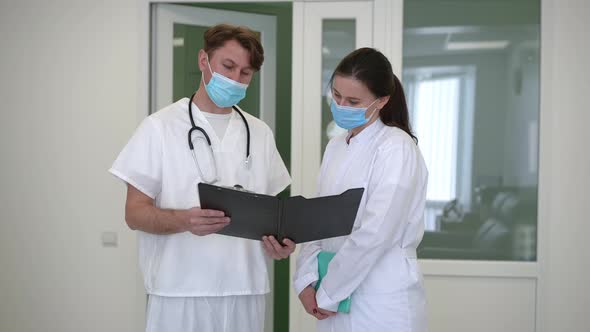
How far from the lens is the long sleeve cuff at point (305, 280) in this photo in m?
1.77

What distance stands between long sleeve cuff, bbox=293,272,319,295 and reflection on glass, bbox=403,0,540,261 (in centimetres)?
133

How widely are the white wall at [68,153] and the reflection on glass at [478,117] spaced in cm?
151

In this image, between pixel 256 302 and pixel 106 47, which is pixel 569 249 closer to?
A: pixel 256 302

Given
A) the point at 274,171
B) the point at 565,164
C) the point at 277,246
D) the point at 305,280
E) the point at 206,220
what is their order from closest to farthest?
the point at 206,220
the point at 277,246
the point at 305,280
the point at 274,171
the point at 565,164

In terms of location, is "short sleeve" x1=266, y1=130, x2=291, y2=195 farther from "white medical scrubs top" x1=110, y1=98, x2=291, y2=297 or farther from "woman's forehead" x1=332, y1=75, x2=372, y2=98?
"woman's forehead" x1=332, y1=75, x2=372, y2=98

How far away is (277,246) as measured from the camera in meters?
1.68

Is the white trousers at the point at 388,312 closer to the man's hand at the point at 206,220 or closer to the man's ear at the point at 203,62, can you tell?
the man's hand at the point at 206,220

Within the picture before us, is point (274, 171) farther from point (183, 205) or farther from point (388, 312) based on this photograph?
point (388, 312)

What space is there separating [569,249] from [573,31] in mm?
1050

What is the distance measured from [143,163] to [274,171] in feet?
1.45

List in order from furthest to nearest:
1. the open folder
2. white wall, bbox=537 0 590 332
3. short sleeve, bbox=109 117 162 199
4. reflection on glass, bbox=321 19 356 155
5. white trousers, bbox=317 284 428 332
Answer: reflection on glass, bbox=321 19 356 155 → white wall, bbox=537 0 590 332 → short sleeve, bbox=109 117 162 199 → white trousers, bbox=317 284 428 332 → the open folder

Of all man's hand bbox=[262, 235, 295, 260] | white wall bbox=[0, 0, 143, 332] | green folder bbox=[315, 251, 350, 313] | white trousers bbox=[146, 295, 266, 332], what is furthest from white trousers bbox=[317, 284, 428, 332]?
white wall bbox=[0, 0, 143, 332]

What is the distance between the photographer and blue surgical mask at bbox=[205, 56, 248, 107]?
5.83ft

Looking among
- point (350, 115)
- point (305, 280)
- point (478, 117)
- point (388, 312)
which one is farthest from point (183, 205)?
point (478, 117)
